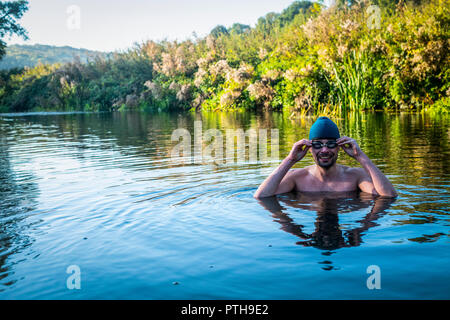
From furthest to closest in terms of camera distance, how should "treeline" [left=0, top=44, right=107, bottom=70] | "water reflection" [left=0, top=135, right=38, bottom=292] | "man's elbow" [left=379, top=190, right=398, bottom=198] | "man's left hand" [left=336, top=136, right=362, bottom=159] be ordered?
"treeline" [left=0, top=44, right=107, bottom=70] < "man's elbow" [left=379, top=190, right=398, bottom=198] < "man's left hand" [left=336, top=136, right=362, bottom=159] < "water reflection" [left=0, top=135, right=38, bottom=292]

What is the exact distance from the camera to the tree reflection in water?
3986 millimetres

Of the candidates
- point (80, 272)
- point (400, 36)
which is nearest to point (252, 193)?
point (80, 272)

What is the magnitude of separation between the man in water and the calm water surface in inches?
8.4

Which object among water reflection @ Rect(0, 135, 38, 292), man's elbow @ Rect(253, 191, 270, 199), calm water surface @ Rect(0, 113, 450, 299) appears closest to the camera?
calm water surface @ Rect(0, 113, 450, 299)

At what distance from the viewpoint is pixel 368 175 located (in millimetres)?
5875

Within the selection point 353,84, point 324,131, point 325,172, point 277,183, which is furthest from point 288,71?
point 324,131

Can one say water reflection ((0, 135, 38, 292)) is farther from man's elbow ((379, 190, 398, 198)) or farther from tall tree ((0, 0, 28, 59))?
tall tree ((0, 0, 28, 59))

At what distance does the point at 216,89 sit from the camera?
145 feet

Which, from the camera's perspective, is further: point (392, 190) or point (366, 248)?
point (392, 190)

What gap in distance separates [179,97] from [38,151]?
34.1 meters

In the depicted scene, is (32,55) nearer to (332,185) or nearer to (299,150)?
(332,185)

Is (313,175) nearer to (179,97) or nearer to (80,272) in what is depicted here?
(80,272)

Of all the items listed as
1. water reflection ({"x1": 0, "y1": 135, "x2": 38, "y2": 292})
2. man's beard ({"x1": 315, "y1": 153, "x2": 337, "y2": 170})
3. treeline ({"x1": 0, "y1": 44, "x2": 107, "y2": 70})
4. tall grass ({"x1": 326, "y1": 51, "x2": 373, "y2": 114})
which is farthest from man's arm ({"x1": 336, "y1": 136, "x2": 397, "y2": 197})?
treeline ({"x1": 0, "y1": 44, "x2": 107, "y2": 70})
